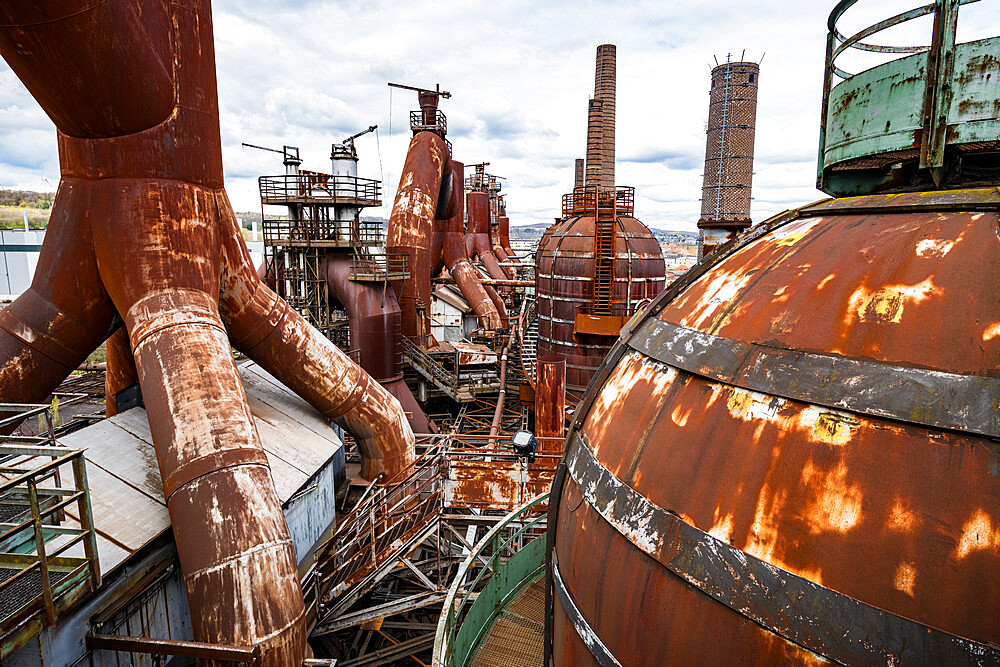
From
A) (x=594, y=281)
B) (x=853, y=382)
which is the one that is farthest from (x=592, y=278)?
(x=853, y=382)

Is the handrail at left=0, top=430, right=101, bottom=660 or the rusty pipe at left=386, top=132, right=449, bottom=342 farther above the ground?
the rusty pipe at left=386, top=132, right=449, bottom=342

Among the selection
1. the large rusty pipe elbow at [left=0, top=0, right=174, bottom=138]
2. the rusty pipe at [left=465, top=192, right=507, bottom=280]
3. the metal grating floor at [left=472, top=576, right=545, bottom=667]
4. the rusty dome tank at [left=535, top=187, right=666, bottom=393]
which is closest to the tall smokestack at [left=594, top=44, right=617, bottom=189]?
the rusty pipe at [left=465, top=192, right=507, bottom=280]

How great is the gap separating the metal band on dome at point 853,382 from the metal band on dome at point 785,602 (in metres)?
0.76

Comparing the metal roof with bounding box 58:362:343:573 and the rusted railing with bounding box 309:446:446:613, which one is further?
the rusted railing with bounding box 309:446:446:613

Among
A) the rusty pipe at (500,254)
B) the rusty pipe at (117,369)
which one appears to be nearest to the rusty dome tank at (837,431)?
the rusty pipe at (117,369)

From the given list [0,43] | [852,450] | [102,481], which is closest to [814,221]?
[852,450]

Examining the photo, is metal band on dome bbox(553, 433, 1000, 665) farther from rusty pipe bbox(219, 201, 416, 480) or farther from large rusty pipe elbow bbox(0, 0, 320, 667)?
rusty pipe bbox(219, 201, 416, 480)

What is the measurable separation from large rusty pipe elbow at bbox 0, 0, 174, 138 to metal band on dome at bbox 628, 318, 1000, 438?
28.9 ft

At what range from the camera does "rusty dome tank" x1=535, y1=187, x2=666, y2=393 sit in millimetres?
16422

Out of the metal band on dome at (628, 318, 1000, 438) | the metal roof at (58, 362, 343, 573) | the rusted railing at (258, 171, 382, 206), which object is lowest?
the metal roof at (58, 362, 343, 573)

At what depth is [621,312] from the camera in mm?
16531

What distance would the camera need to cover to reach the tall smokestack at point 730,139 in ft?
93.7

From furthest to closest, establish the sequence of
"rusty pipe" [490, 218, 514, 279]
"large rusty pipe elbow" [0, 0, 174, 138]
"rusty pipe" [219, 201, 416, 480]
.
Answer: "rusty pipe" [490, 218, 514, 279]
"rusty pipe" [219, 201, 416, 480]
"large rusty pipe elbow" [0, 0, 174, 138]

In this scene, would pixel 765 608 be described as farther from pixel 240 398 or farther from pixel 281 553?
pixel 240 398
